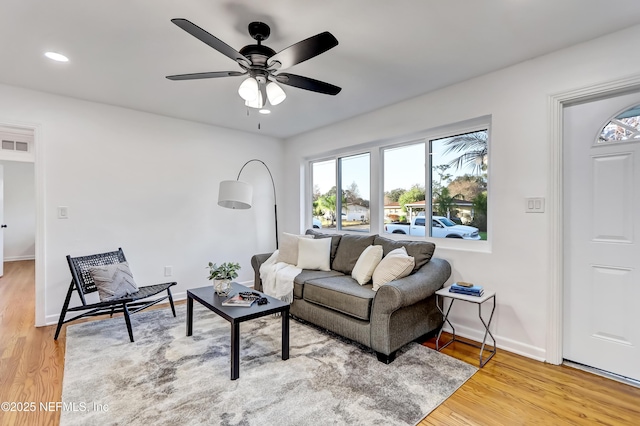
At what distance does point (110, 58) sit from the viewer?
250 centimetres

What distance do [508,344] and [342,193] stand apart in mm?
2732

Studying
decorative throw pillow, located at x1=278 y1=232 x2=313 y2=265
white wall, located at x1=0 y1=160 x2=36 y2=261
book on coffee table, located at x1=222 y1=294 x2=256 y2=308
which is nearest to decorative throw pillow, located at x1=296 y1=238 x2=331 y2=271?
decorative throw pillow, located at x1=278 y1=232 x2=313 y2=265

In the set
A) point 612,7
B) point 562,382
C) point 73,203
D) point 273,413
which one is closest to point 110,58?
point 73,203

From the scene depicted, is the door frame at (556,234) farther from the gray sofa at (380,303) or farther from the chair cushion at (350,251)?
the chair cushion at (350,251)

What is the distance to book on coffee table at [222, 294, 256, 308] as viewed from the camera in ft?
7.94

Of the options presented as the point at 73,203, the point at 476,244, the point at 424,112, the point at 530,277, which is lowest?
the point at 530,277

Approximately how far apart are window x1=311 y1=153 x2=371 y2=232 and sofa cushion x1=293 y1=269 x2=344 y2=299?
101cm

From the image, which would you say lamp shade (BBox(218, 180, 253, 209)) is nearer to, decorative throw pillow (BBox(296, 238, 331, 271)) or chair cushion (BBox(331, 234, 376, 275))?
decorative throw pillow (BBox(296, 238, 331, 271))

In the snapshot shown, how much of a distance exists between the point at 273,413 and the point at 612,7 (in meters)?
3.18

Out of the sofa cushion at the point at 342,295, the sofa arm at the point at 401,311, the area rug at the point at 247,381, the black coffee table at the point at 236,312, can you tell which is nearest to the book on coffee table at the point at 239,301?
the black coffee table at the point at 236,312

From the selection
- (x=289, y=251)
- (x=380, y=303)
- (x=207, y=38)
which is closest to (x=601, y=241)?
(x=380, y=303)

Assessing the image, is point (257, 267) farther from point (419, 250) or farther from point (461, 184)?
point (461, 184)

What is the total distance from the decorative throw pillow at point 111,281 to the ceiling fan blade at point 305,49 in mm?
2610

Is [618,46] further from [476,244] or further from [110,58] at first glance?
[110,58]
